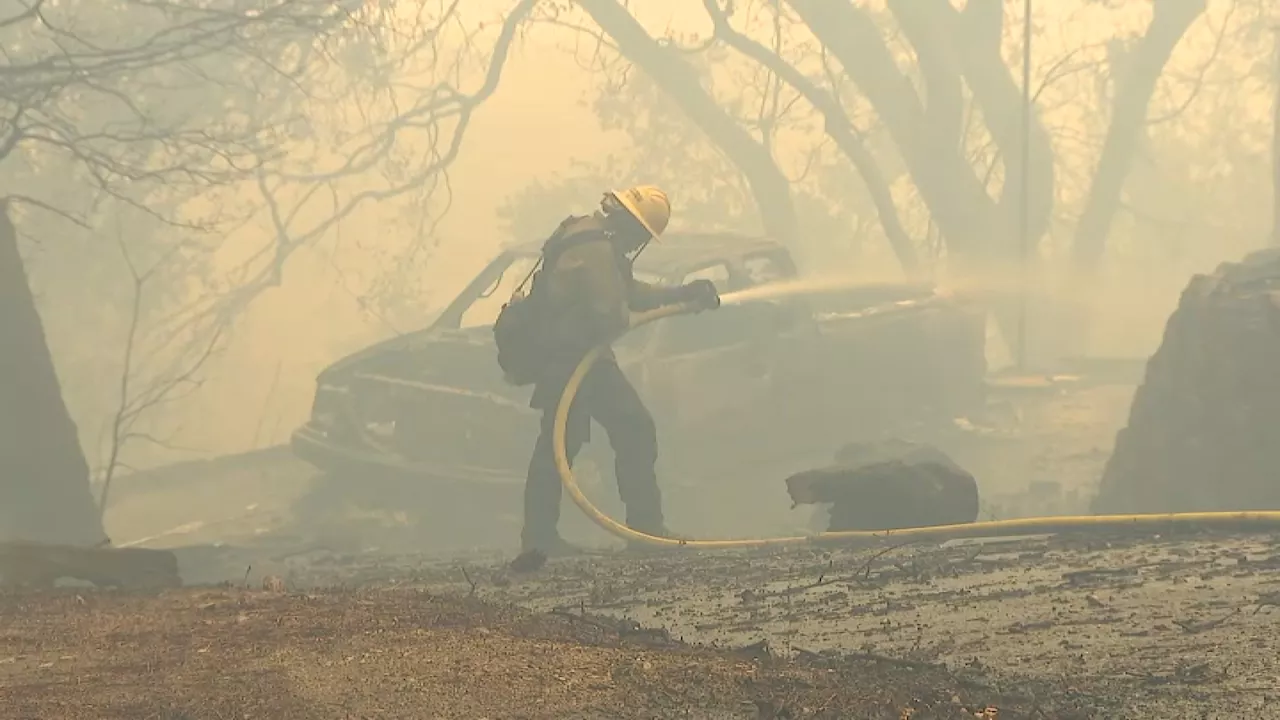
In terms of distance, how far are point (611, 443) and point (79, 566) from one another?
257cm

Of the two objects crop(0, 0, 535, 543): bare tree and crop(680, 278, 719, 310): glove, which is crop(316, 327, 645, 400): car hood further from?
crop(680, 278, 719, 310): glove

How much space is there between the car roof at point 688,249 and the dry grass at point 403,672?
15.8ft

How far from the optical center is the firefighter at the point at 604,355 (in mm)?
5914

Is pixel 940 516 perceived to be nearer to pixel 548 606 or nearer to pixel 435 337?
pixel 548 606

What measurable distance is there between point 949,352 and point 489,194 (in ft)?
73.1

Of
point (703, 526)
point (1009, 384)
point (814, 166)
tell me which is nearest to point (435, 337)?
point (703, 526)

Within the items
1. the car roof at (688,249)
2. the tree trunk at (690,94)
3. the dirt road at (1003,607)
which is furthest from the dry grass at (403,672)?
the tree trunk at (690,94)

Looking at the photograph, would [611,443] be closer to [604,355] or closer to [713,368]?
[604,355]

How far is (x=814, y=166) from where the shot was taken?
1022 inches

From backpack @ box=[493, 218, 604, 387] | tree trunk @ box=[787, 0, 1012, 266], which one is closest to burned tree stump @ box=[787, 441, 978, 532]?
backpack @ box=[493, 218, 604, 387]

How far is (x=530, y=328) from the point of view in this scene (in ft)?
19.8

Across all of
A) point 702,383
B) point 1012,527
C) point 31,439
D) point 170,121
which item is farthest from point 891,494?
point 170,121

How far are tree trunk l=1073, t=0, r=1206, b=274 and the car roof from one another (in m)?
10.0

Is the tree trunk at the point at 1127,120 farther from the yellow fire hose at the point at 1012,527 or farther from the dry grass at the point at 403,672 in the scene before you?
the dry grass at the point at 403,672
